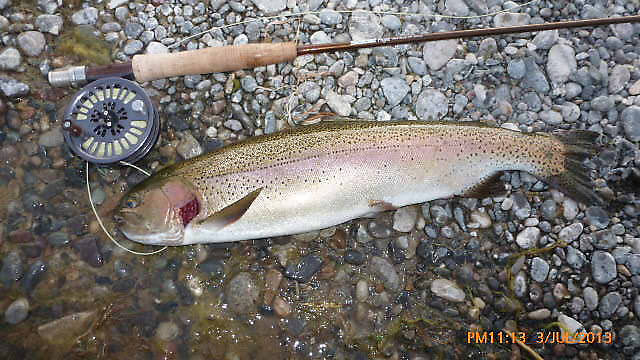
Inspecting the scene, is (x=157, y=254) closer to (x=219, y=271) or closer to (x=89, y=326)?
(x=219, y=271)

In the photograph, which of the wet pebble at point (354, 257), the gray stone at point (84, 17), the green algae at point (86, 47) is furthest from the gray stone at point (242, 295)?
the gray stone at point (84, 17)

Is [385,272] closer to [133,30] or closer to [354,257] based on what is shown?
A: [354,257]

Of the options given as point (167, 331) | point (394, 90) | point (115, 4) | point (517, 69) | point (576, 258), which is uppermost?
point (115, 4)

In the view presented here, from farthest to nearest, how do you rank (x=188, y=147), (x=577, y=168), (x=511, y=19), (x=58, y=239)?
(x=511, y=19) < (x=188, y=147) < (x=58, y=239) < (x=577, y=168)

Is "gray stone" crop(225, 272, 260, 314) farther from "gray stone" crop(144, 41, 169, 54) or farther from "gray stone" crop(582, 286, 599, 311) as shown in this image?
"gray stone" crop(582, 286, 599, 311)

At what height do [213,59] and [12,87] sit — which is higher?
[213,59]

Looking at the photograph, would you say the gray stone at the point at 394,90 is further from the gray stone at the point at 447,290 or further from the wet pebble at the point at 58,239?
the wet pebble at the point at 58,239

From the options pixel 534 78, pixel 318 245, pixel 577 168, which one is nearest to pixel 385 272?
pixel 318 245

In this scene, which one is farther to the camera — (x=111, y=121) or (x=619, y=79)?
(x=619, y=79)
